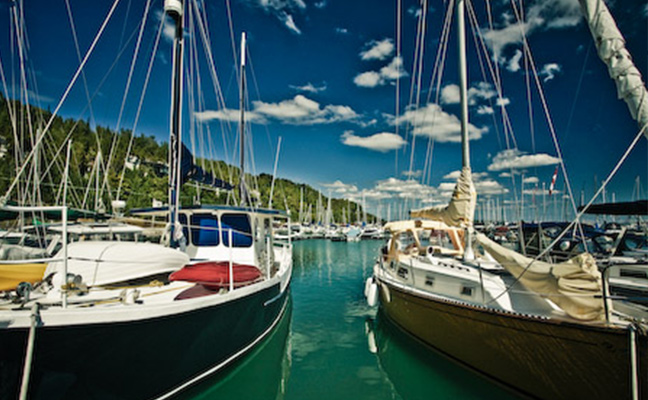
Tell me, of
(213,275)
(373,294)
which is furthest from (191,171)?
(373,294)

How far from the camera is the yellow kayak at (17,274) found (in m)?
4.97

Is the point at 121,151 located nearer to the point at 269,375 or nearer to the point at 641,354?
the point at 269,375

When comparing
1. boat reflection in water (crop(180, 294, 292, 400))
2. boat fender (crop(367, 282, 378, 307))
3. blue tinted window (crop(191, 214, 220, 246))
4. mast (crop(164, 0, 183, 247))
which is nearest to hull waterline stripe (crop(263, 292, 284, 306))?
boat reflection in water (crop(180, 294, 292, 400))

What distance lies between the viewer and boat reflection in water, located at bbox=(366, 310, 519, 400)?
6074 millimetres

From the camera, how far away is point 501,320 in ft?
18.6

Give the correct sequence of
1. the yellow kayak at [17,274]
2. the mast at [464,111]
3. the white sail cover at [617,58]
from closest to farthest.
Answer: the white sail cover at [617,58]
the yellow kayak at [17,274]
the mast at [464,111]

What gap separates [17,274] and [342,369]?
645 centimetres

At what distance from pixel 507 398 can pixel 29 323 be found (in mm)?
7251

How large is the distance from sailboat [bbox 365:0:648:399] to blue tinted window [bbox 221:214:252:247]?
4848 mm

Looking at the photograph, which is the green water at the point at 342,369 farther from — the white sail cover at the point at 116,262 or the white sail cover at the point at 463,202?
the white sail cover at the point at 463,202

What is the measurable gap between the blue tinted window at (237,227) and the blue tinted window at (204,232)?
0.26 m

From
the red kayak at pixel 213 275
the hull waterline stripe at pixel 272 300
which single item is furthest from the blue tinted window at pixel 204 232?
the hull waterline stripe at pixel 272 300

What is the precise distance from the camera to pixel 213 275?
21.4 feet

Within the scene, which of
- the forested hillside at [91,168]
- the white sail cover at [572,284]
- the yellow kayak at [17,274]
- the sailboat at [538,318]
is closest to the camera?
the sailboat at [538,318]
